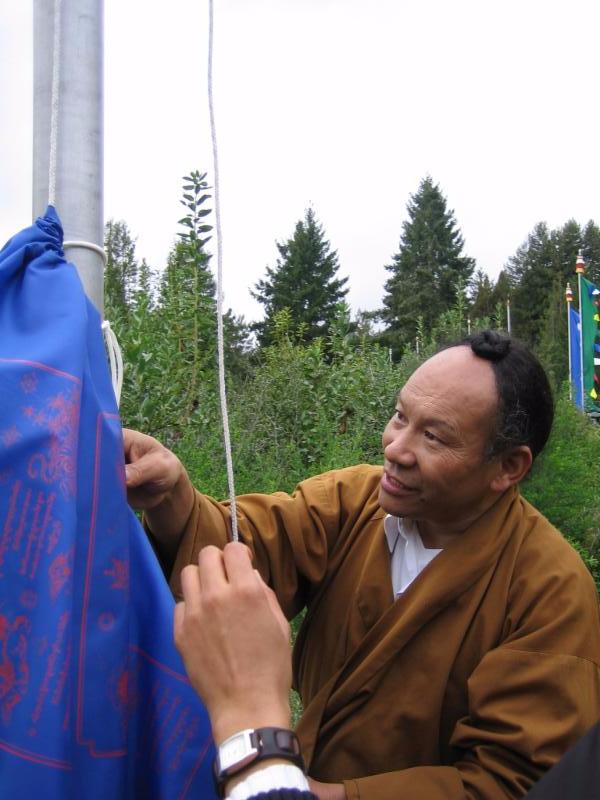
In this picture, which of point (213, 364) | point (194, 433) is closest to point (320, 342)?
point (213, 364)

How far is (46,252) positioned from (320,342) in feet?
16.5

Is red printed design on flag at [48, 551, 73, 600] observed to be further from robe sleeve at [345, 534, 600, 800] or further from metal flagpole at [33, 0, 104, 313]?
robe sleeve at [345, 534, 600, 800]

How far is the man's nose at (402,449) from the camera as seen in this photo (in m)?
1.64

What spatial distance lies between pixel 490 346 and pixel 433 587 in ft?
1.96

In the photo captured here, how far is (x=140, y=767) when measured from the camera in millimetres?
1035

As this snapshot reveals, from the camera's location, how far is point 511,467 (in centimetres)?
176

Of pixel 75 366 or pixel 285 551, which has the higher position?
pixel 75 366

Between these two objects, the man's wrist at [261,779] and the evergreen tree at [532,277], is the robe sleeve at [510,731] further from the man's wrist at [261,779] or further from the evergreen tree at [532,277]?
the evergreen tree at [532,277]

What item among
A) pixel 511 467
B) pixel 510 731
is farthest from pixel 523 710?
pixel 511 467

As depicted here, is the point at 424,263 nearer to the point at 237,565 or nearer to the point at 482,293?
the point at 482,293

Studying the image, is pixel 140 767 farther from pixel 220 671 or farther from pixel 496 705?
pixel 496 705

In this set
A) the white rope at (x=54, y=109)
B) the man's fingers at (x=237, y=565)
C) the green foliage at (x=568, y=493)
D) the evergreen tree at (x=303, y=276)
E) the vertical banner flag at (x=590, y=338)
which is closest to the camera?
the man's fingers at (x=237, y=565)

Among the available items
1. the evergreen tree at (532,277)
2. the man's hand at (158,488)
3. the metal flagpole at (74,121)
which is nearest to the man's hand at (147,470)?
the man's hand at (158,488)

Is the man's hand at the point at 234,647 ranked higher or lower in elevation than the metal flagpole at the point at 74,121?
lower
